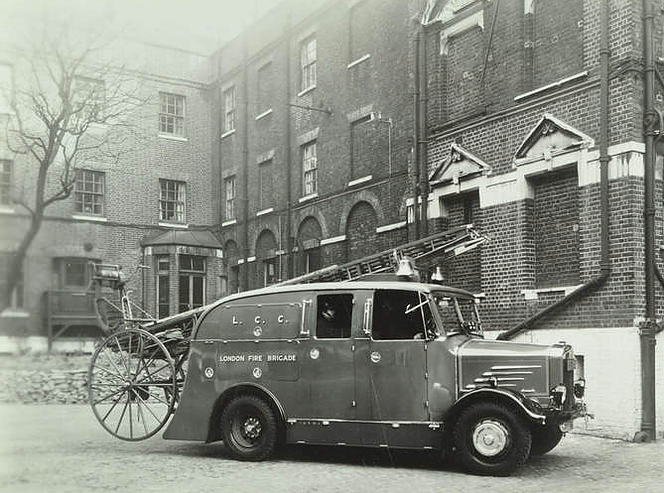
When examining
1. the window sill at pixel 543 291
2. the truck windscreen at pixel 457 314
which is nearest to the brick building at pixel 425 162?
the window sill at pixel 543 291

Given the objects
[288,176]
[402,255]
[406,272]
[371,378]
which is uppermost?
[288,176]

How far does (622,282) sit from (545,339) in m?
1.86

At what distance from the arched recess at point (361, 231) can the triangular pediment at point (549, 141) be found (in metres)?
5.01

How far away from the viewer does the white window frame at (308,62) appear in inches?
828

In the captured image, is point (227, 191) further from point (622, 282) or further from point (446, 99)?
point (622, 282)

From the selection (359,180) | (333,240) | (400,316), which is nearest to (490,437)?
(400,316)

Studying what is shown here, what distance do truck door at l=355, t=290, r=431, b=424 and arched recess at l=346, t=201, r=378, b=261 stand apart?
9089mm

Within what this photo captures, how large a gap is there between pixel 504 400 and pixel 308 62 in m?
14.3

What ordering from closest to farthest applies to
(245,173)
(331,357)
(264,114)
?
1. (331,357)
2. (245,173)
3. (264,114)

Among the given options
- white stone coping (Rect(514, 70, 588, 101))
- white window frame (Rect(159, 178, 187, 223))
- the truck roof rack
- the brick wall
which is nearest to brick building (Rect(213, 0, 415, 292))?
white window frame (Rect(159, 178, 187, 223))

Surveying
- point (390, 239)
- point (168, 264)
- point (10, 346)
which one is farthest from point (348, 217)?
point (10, 346)

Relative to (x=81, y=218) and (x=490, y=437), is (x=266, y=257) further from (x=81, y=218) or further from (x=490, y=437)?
(x=81, y=218)

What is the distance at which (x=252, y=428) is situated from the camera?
33.3ft

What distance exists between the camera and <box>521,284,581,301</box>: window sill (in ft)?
45.1
